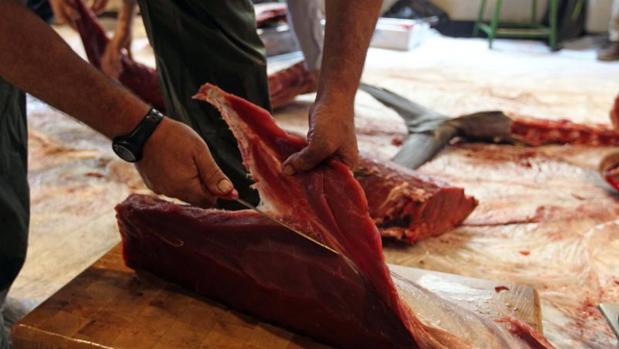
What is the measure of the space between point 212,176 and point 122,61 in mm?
2764

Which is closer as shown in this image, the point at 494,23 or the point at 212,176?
the point at 212,176

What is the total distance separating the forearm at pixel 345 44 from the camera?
1.80 m

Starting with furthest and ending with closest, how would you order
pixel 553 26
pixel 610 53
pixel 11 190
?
pixel 553 26, pixel 610 53, pixel 11 190

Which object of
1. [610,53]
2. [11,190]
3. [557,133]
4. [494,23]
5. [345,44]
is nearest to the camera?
[345,44]

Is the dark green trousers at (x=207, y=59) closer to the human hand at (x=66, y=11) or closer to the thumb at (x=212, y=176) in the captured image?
the thumb at (x=212, y=176)

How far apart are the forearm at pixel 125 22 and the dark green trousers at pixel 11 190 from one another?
1.71 metres

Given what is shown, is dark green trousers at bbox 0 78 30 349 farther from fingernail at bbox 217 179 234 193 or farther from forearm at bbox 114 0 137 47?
forearm at bbox 114 0 137 47

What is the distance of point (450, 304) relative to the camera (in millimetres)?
1666

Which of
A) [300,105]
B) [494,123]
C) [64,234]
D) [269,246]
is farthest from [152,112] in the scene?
[300,105]

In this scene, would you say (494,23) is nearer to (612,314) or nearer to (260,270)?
(612,314)

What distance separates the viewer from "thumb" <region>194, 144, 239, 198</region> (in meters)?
1.61

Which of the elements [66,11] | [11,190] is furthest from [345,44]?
[66,11]

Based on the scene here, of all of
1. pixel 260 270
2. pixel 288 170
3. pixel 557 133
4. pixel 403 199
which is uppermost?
pixel 288 170

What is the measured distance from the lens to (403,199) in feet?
8.61
